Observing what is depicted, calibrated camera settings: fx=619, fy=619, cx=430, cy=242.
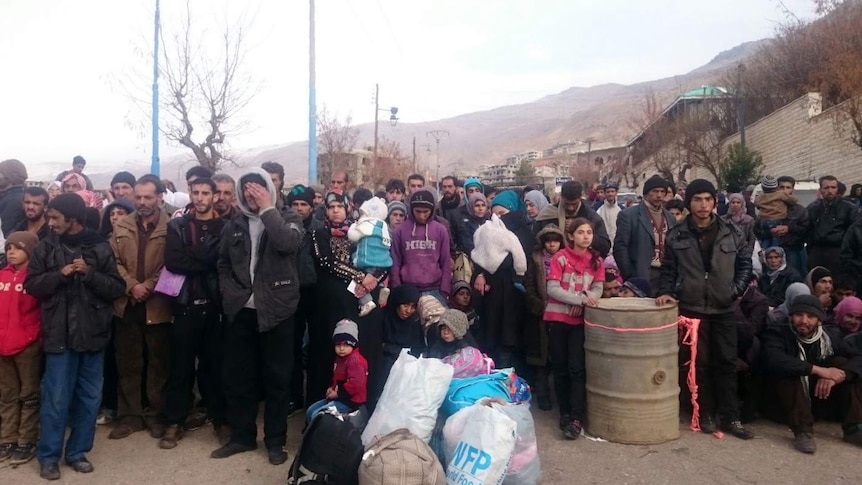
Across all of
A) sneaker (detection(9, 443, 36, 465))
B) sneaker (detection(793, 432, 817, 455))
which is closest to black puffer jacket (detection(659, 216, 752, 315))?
sneaker (detection(793, 432, 817, 455))

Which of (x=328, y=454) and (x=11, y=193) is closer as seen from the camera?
(x=328, y=454)

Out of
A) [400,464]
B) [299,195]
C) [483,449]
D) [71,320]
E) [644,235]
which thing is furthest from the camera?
[644,235]

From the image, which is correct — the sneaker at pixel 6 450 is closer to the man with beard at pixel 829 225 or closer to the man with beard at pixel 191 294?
the man with beard at pixel 191 294

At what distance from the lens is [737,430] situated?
15.6ft

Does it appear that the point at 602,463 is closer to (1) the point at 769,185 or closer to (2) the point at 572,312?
(2) the point at 572,312

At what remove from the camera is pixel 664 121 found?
130 feet

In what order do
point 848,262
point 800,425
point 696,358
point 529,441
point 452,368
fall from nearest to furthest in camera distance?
point 529,441
point 452,368
point 800,425
point 696,358
point 848,262

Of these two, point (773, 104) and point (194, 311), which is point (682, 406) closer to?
point (194, 311)

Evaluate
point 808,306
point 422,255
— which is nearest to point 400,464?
point 422,255

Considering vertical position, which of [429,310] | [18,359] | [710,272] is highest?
[710,272]

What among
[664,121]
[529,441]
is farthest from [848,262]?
[664,121]

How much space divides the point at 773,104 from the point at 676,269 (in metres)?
33.2

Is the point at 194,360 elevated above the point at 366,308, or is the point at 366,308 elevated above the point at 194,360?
the point at 366,308

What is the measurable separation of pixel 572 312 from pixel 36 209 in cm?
436
